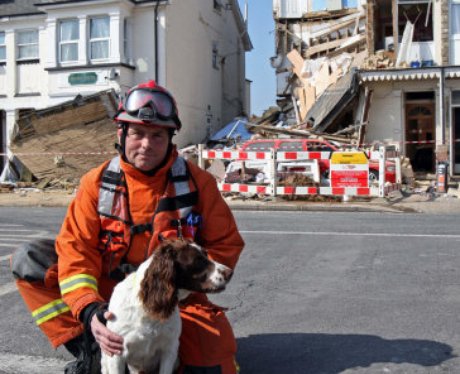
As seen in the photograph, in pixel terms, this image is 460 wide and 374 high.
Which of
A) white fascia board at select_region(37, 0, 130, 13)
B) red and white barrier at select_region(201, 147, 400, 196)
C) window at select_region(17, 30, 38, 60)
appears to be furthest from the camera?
window at select_region(17, 30, 38, 60)

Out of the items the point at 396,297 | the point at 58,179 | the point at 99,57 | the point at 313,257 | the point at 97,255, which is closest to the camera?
the point at 97,255

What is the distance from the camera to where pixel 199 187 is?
3785 millimetres

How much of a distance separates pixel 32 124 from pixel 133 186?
832 inches

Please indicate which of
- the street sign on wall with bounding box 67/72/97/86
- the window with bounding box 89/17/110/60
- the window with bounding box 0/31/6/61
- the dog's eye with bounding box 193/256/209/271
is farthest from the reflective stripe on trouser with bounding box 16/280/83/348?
the window with bounding box 0/31/6/61

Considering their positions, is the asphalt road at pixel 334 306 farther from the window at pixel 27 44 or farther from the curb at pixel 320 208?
the window at pixel 27 44

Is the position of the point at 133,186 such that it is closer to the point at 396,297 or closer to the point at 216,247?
the point at 216,247

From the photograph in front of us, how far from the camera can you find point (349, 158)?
1567 centimetres

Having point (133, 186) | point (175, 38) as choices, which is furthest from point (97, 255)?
point (175, 38)

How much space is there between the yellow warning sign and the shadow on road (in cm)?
1117

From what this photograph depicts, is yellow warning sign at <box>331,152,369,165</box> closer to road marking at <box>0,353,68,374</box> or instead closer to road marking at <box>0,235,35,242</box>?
road marking at <box>0,235,35,242</box>

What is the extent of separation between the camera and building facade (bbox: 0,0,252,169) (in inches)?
985

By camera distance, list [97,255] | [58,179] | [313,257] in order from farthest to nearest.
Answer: [58,179], [313,257], [97,255]

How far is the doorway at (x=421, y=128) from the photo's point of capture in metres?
23.5

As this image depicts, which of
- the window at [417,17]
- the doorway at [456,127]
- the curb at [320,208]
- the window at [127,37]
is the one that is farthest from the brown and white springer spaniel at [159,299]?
the window at [127,37]
